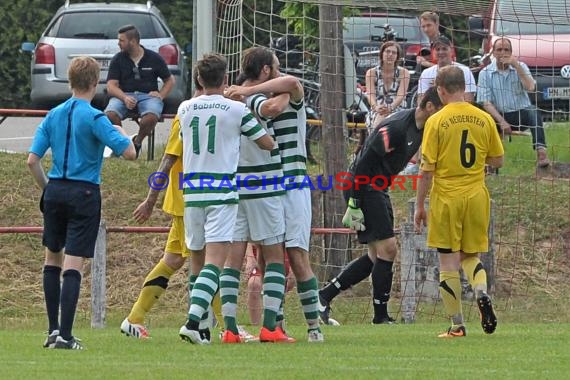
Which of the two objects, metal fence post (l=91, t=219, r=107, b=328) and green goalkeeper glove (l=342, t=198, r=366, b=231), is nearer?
green goalkeeper glove (l=342, t=198, r=366, b=231)

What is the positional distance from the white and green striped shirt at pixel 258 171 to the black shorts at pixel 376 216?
2.28 meters

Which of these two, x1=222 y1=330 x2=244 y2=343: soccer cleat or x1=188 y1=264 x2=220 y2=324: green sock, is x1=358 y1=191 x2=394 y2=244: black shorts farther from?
x1=188 y1=264 x2=220 y2=324: green sock

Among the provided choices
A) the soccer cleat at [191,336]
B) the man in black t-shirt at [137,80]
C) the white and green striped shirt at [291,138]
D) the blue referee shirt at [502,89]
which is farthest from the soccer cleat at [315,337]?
the man in black t-shirt at [137,80]

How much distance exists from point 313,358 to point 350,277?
379 cm

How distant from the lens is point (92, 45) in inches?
876

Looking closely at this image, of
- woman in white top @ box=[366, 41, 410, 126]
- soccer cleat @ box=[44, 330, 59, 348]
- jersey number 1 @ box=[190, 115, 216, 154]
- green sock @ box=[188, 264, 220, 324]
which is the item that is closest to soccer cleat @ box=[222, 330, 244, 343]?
green sock @ box=[188, 264, 220, 324]

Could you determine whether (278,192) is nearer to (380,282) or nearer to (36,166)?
(36,166)

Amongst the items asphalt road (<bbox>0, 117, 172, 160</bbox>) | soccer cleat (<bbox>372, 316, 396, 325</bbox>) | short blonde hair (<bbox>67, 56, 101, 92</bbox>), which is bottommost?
soccer cleat (<bbox>372, 316, 396, 325</bbox>)

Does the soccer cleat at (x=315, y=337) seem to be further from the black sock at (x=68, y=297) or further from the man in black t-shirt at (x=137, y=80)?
the man in black t-shirt at (x=137, y=80)

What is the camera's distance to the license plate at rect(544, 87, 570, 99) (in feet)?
59.6

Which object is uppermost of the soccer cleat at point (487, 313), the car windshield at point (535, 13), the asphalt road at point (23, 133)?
the car windshield at point (535, 13)

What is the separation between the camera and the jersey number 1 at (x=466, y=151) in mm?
10797

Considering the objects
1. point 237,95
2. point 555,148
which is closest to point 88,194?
point 237,95

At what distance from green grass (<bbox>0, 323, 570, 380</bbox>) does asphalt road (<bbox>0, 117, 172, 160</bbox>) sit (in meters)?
8.51
